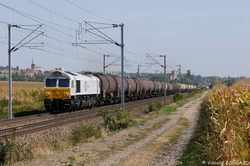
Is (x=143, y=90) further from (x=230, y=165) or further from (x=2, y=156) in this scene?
(x=230, y=165)

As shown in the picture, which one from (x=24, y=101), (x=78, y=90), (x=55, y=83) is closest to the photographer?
(x=55, y=83)

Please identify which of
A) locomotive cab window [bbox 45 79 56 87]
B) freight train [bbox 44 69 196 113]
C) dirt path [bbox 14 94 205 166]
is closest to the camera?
dirt path [bbox 14 94 205 166]

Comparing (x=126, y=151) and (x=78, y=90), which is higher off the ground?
(x=78, y=90)

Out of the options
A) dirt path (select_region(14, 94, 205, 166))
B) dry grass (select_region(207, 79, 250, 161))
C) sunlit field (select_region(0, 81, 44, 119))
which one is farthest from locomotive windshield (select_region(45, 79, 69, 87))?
dry grass (select_region(207, 79, 250, 161))

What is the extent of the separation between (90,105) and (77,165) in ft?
86.2

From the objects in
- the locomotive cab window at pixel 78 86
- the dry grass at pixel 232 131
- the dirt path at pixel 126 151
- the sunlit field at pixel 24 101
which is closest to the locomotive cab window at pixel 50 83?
the locomotive cab window at pixel 78 86

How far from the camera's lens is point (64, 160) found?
40.8 feet

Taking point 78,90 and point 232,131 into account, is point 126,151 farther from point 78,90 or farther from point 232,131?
point 78,90

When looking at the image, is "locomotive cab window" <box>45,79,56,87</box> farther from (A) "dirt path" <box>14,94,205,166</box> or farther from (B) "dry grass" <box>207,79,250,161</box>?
(B) "dry grass" <box>207,79,250,161</box>

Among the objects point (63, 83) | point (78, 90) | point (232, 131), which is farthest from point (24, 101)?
point (232, 131)

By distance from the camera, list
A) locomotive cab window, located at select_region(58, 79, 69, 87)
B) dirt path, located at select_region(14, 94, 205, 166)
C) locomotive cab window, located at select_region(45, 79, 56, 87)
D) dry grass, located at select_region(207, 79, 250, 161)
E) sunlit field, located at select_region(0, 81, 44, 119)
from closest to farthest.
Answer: dry grass, located at select_region(207, 79, 250, 161)
dirt path, located at select_region(14, 94, 205, 166)
locomotive cab window, located at select_region(58, 79, 69, 87)
locomotive cab window, located at select_region(45, 79, 56, 87)
sunlit field, located at select_region(0, 81, 44, 119)

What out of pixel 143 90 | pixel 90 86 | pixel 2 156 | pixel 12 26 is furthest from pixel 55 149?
pixel 143 90

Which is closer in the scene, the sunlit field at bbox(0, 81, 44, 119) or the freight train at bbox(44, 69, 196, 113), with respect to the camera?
the freight train at bbox(44, 69, 196, 113)

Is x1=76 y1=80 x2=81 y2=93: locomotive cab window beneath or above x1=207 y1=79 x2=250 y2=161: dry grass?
above
